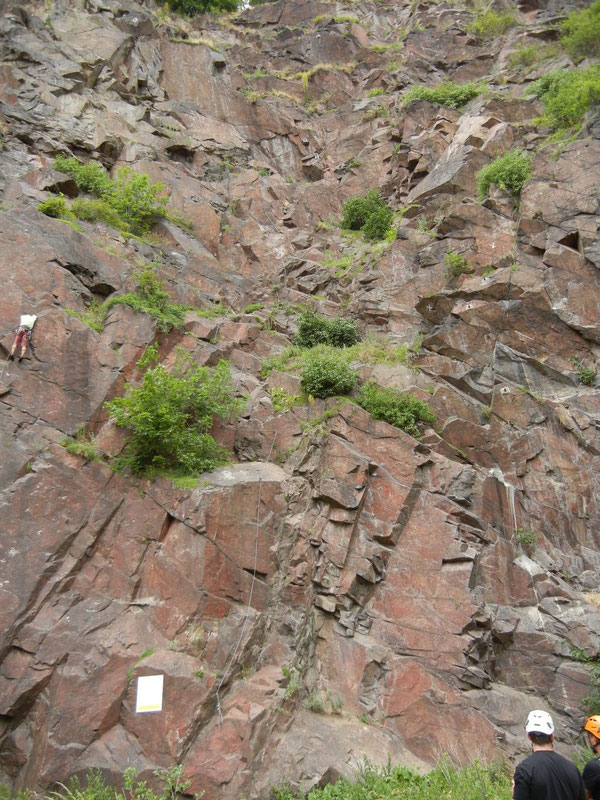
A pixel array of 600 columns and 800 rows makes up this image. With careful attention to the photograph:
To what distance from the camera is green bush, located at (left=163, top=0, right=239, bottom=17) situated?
28953mm

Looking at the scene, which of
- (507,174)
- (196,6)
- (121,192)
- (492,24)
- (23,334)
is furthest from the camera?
(196,6)

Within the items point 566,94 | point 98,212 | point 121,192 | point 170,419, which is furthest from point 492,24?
point 170,419

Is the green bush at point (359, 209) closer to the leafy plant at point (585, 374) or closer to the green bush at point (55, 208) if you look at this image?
the leafy plant at point (585, 374)

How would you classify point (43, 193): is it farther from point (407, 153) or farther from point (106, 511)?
point (407, 153)

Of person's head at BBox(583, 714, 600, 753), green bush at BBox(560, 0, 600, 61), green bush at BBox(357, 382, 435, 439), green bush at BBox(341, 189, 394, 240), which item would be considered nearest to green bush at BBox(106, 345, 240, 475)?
green bush at BBox(357, 382, 435, 439)

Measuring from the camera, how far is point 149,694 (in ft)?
27.6

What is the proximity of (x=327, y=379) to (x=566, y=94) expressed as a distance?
575 inches

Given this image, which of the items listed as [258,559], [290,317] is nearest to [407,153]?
[290,317]

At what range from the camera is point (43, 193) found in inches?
579

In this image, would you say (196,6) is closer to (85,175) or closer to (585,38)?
(85,175)

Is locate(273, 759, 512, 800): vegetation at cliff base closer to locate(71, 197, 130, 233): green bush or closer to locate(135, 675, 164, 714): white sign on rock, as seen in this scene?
locate(135, 675, 164, 714): white sign on rock

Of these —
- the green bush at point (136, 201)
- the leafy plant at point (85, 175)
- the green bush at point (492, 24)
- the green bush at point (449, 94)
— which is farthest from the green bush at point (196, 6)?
the leafy plant at point (85, 175)

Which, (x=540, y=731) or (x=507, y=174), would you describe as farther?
(x=507, y=174)

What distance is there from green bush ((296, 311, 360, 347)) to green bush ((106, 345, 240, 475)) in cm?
476
